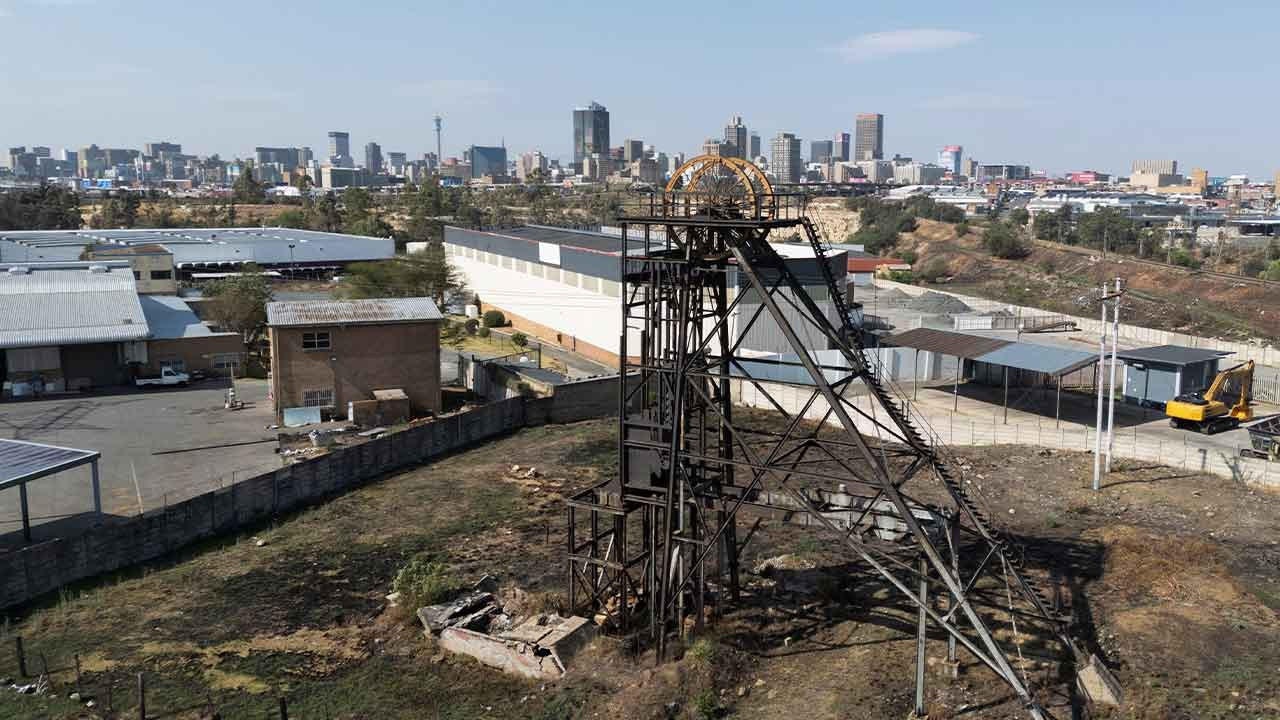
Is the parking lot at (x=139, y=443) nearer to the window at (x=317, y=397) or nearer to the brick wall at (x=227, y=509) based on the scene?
the window at (x=317, y=397)

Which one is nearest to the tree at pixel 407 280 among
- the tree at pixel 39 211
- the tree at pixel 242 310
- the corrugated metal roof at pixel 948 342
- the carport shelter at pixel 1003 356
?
the tree at pixel 242 310

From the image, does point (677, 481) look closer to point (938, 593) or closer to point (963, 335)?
point (938, 593)

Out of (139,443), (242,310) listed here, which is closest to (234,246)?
(242,310)

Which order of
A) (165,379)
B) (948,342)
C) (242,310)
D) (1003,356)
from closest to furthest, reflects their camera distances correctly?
(1003,356) < (948,342) < (165,379) < (242,310)

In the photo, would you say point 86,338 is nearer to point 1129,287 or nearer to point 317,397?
point 317,397

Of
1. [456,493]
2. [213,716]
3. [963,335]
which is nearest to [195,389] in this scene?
[456,493]

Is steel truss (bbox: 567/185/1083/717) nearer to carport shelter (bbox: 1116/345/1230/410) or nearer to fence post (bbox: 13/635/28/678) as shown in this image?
fence post (bbox: 13/635/28/678)
